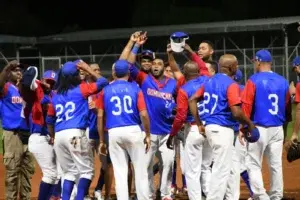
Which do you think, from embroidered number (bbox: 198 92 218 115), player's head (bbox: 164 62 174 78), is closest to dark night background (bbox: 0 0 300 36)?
player's head (bbox: 164 62 174 78)

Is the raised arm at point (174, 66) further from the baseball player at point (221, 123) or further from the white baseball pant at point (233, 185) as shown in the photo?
the white baseball pant at point (233, 185)

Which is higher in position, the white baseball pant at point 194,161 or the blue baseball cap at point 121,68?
the blue baseball cap at point 121,68

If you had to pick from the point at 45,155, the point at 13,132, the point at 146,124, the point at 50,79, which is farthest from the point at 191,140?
the point at 13,132

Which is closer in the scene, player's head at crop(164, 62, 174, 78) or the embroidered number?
the embroidered number

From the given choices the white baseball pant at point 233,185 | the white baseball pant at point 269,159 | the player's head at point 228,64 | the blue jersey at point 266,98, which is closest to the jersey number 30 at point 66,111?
the player's head at point 228,64

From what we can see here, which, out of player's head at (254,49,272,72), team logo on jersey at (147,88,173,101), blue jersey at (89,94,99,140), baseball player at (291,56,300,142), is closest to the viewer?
player's head at (254,49,272,72)

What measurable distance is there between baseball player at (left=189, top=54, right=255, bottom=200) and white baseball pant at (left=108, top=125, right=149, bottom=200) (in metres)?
0.96

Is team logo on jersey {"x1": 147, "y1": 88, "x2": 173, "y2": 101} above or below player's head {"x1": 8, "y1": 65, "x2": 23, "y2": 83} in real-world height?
below

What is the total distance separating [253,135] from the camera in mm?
10367

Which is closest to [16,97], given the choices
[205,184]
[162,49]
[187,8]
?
[205,184]

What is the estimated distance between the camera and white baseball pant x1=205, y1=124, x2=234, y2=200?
33.8ft

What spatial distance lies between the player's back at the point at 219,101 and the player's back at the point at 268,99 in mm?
781

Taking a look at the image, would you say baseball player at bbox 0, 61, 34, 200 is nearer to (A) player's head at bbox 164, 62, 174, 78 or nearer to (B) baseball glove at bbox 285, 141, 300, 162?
(A) player's head at bbox 164, 62, 174, 78

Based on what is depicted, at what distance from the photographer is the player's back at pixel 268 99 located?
1109 centimetres
